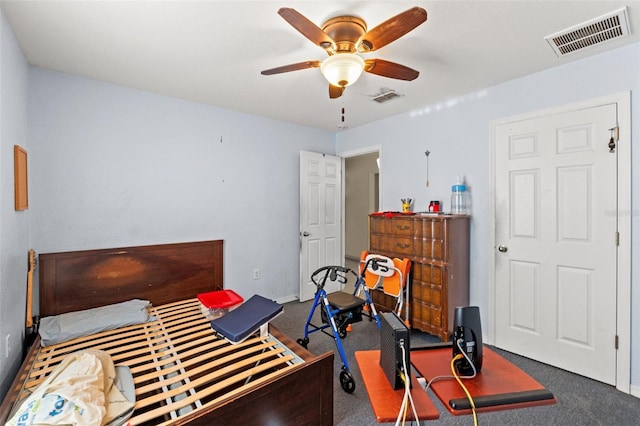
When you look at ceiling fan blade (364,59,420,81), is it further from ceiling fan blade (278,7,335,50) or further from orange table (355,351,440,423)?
orange table (355,351,440,423)

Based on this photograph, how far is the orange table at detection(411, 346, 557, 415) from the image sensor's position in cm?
99

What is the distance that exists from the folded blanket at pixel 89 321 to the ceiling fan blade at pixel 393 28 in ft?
8.53

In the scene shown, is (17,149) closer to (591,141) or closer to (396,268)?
(396,268)

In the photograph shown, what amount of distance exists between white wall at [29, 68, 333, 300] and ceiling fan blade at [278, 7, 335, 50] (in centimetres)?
215

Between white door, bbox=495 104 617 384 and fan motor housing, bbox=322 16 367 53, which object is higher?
Answer: fan motor housing, bbox=322 16 367 53

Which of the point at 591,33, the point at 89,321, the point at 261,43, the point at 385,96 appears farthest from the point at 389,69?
the point at 89,321

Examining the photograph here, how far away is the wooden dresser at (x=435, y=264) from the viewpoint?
270 centimetres

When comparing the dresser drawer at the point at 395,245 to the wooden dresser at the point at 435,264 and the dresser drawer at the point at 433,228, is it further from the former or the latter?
the dresser drawer at the point at 433,228

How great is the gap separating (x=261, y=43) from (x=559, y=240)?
284 centimetres

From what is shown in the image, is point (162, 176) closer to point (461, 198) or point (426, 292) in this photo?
point (426, 292)

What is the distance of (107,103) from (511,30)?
336 centimetres

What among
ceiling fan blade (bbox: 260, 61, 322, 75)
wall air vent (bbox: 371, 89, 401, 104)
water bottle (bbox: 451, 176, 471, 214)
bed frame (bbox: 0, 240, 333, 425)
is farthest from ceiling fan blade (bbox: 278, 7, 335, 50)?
water bottle (bbox: 451, 176, 471, 214)

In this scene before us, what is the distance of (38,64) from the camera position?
7.75 ft

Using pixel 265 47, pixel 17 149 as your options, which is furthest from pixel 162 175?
pixel 265 47
